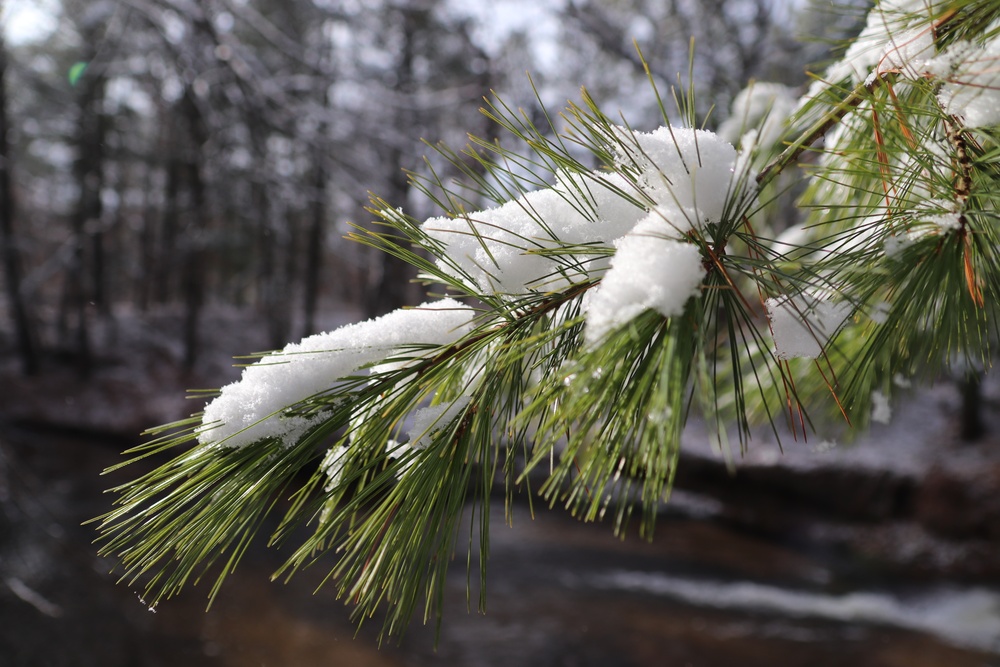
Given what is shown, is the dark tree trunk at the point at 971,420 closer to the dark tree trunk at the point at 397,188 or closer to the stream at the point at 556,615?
the stream at the point at 556,615

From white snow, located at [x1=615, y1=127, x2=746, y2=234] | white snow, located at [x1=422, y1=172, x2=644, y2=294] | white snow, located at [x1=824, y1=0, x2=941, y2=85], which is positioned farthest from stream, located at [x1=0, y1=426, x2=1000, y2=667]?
white snow, located at [x1=824, y1=0, x2=941, y2=85]

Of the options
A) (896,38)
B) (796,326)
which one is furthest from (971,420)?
(796,326)

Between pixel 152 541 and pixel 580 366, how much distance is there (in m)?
0.58

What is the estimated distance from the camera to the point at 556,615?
5672 mm

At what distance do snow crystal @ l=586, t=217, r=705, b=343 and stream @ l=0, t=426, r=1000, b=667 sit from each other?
4.64 meters

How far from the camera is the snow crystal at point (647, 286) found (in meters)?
0.61

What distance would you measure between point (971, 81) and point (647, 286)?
2.35ft

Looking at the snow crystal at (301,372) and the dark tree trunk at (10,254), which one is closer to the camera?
the snow crystal at (301,372)

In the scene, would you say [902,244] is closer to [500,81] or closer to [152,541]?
[152,541]

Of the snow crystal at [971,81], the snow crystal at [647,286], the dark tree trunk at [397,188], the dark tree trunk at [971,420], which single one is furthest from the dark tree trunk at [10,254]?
the dark tree trunk at [971,420]

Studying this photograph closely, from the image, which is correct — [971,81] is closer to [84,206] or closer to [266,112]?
[266,112]

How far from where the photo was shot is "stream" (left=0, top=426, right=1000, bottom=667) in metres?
4.83

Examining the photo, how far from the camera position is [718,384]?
1.86 m

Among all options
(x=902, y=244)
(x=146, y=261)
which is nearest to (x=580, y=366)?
(x=902, y=244)
